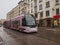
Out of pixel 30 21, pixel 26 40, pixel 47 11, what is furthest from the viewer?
pixel 47 11

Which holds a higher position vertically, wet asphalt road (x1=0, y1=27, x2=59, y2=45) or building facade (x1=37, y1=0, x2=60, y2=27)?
building facade (x1=37, y1=0, x2=60, y2=27)

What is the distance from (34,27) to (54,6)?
25.0 m

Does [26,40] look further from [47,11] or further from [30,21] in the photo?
[47,11]

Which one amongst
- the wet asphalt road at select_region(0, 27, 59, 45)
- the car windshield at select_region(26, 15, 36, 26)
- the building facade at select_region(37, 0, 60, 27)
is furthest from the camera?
the building facade at select_region(37, 0, 60, 27)

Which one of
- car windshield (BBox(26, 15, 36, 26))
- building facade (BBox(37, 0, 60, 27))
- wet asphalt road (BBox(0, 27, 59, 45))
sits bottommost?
wet asphalt road (BBox(0, 27, 59, 45))

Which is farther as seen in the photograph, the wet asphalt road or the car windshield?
the car windshield

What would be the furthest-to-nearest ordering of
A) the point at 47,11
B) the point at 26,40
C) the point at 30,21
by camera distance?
the point at 47,11
the point at 30,21
the point at 26,40

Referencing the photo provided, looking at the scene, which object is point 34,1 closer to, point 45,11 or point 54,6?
point 45,11

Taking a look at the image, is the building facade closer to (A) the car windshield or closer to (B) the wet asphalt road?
(A) the car windshield

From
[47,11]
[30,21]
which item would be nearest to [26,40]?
[30,21]

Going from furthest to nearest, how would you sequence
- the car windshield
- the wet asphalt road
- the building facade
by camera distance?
the building facade
the car windshield
the wet asphalt road

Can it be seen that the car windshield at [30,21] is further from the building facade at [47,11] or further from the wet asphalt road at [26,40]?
the building facade at [47,11]

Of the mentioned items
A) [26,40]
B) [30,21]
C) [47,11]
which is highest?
[47,11]

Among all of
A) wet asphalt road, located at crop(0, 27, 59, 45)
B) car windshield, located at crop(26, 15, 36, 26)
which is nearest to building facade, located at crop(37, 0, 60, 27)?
car windshield, located at crop(26, 15, 36, 26)
